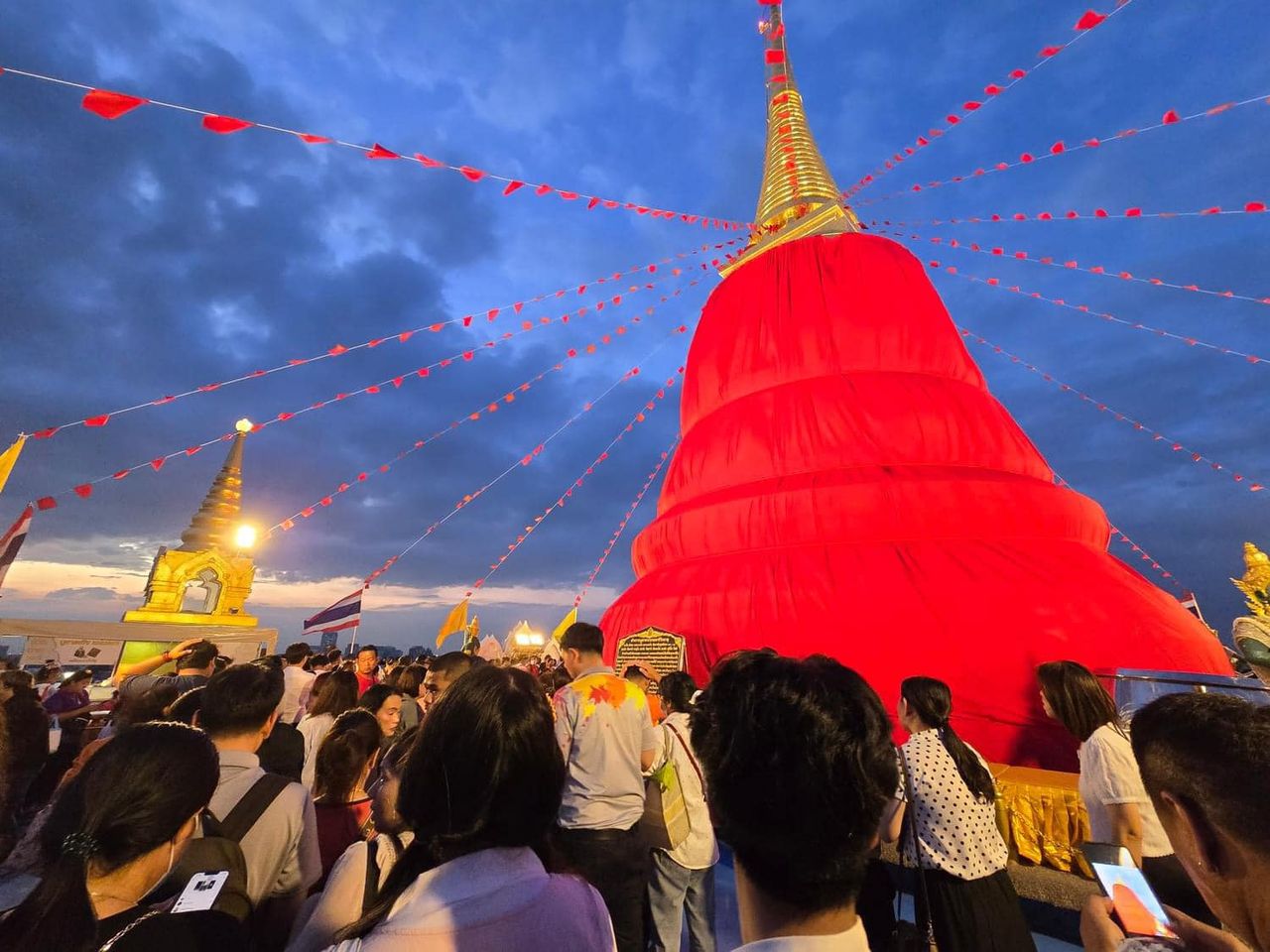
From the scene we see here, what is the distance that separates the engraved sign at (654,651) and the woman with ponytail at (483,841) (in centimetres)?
574

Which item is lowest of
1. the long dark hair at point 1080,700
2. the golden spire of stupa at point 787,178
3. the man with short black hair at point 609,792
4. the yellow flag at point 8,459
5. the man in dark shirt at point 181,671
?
the man with short black hair at point 609,792

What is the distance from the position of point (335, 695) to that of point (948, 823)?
3355 millimetres

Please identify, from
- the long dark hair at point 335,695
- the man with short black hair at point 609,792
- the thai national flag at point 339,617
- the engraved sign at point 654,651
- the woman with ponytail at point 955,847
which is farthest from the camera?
the thai national flag at point 339,617

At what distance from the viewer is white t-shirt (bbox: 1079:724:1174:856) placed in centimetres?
225

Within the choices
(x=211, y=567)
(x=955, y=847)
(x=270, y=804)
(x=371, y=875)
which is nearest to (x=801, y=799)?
(x=371, y=875)

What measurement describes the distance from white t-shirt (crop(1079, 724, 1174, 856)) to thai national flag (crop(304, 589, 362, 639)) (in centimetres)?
1019

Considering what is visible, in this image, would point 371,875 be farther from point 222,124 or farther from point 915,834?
point 222,124

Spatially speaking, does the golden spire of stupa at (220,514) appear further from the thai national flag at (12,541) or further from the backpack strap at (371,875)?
the backpack strap at (371,875)

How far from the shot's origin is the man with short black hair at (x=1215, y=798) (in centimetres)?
A: 88

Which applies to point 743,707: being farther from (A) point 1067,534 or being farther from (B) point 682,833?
(A) point 1067,534

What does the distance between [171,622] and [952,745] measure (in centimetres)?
2284

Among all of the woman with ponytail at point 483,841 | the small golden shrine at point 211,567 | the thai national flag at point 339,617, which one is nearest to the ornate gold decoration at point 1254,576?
the woman with ponytail at point 483,841

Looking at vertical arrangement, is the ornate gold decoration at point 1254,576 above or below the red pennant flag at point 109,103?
below

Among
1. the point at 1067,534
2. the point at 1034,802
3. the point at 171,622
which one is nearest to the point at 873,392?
the point at 1067,534
